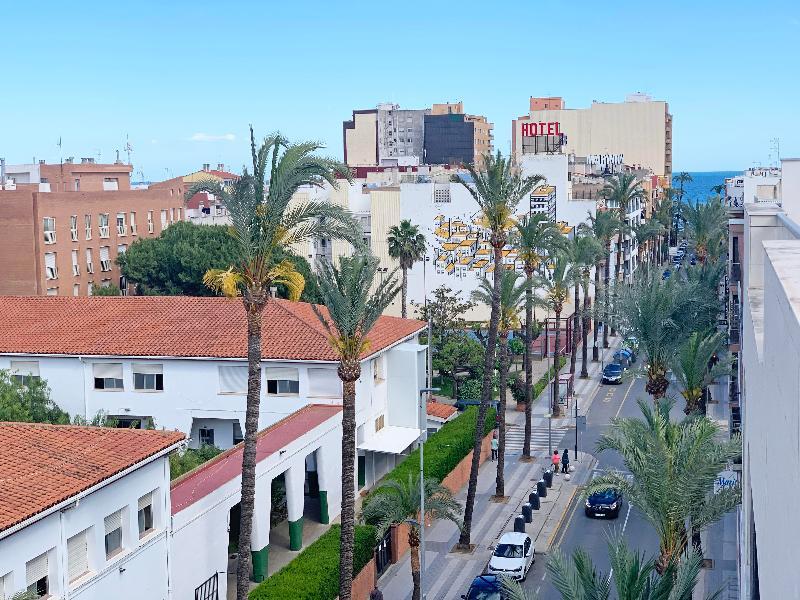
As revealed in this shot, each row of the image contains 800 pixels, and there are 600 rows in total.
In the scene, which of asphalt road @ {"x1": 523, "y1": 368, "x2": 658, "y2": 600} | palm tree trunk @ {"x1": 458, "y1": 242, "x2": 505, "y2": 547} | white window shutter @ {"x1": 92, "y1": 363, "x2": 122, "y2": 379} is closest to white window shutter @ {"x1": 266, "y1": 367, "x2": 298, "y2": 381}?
white window shutter @ {"x1": 92, "y1": 363, "x2": 122, "y2": 379}

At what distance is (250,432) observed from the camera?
2617 centimetres

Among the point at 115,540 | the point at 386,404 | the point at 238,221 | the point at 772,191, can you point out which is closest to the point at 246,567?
the point at 115,540

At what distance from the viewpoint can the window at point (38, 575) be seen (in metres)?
21.5

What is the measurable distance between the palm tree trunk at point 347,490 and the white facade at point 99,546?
4.51 metres

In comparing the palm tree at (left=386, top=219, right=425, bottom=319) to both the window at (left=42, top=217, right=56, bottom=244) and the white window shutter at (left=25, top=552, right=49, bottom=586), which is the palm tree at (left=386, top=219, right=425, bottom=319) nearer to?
the window at (left=42, top=217, right=56, bottom=244)

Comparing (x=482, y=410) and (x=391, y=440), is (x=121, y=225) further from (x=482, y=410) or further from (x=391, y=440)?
(x=482, y=410)

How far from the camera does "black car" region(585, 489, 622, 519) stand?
40500mm

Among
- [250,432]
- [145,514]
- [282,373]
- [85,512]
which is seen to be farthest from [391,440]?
[85,512]

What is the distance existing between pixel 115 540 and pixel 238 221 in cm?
791

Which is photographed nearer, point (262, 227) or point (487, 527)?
point (262, 227)

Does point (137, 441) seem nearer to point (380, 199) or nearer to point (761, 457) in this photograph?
point (761, 457)

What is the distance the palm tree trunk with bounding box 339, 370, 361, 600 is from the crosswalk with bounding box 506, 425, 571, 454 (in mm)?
23935

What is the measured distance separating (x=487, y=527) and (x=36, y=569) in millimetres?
21266

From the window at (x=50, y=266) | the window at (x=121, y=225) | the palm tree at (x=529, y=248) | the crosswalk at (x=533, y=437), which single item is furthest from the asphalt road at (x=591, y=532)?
the window at (x=121, y=225)
